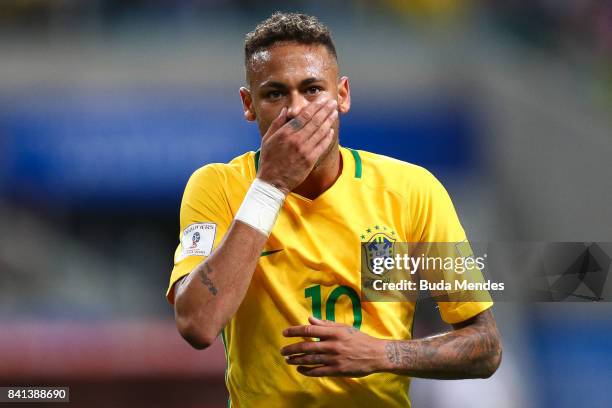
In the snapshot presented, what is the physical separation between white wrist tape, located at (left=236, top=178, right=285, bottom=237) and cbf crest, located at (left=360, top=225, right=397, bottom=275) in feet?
1.15

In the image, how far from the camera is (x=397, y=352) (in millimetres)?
2512

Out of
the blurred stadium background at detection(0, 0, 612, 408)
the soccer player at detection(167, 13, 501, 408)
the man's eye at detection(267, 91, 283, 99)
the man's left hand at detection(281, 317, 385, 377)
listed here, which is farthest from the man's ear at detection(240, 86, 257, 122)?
the blurred stadium background at detection(0, 0, 612, 408)

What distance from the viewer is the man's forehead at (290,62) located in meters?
2.75

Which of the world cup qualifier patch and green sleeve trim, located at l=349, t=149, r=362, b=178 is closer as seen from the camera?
the world cup qualifier patch

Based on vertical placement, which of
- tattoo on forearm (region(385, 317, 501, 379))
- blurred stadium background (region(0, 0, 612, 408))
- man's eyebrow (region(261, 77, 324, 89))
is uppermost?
blurred stadium background (region(0, 0, 612, 408))

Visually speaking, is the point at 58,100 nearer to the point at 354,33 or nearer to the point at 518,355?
the point at 354,33

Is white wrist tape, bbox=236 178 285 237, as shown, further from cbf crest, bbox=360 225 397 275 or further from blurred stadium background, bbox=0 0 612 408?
blurred stadium background, bbox=0 0 612 408

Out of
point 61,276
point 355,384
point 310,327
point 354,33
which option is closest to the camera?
point 310,327

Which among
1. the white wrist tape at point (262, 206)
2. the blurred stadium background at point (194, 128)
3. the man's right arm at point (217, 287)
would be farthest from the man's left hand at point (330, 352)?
the blurred stadium background at point (194, 128)

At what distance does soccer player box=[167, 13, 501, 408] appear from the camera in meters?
2.48

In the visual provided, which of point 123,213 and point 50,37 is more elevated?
point 50,37

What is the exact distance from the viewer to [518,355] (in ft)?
20.8

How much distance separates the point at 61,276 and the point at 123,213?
761 millimetres

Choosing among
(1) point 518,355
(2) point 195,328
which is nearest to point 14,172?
(1) point 518,355
